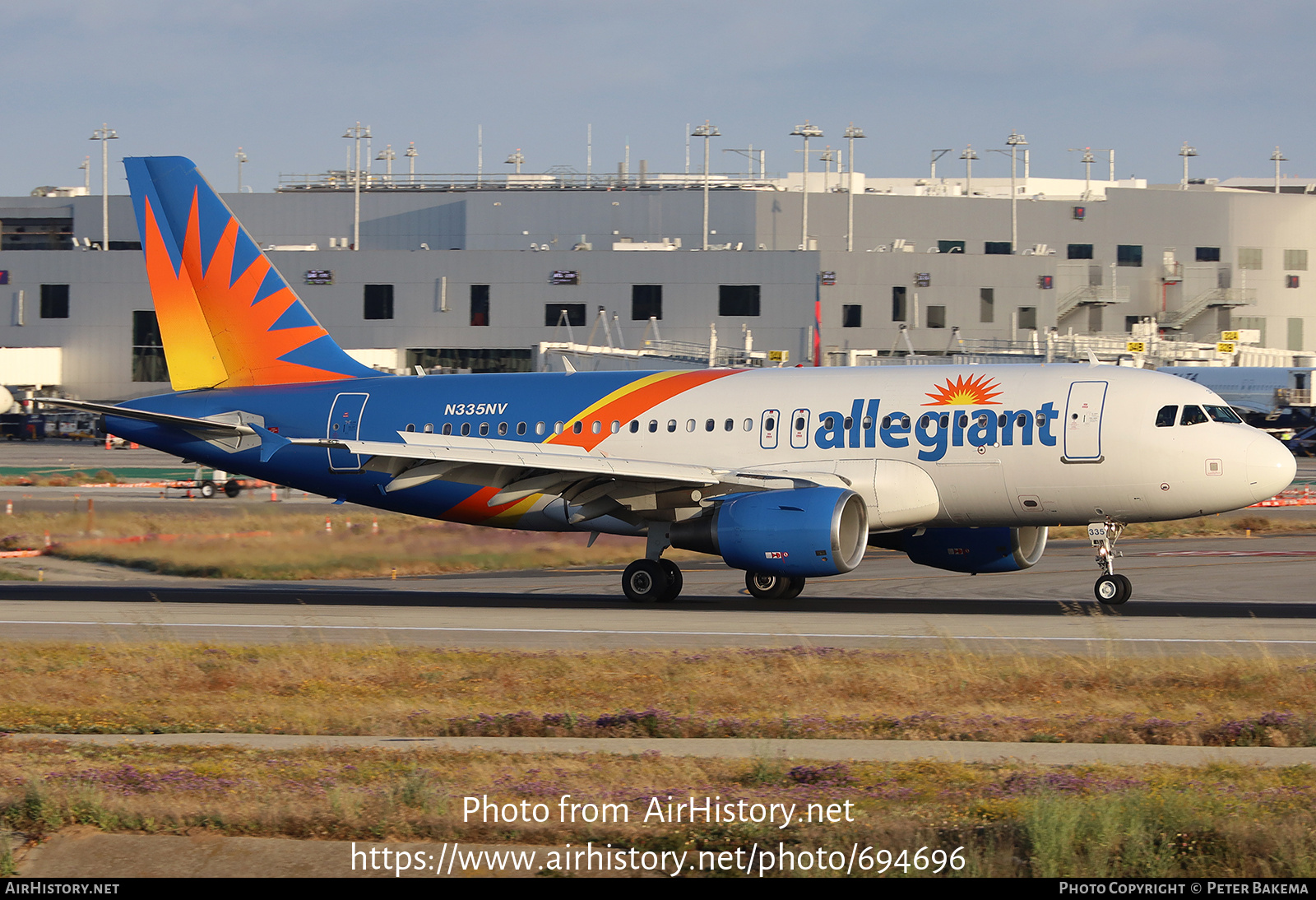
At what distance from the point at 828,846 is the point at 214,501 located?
48785 millimetres

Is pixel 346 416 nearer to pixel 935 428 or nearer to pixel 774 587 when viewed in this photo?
pixel 774 587

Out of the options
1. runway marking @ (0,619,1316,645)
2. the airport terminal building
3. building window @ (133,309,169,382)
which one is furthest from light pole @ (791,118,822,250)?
runway marking @ (0,619,1316,645)

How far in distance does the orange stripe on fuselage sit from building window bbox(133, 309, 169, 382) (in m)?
73.9

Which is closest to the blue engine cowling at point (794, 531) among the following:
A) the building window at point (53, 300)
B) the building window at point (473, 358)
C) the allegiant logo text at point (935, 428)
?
the allegiant logo text at point (935, 428)

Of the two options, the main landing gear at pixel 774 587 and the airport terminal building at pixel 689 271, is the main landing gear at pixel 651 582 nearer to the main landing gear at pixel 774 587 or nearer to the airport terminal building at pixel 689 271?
the main landing gear at pixel 774 587

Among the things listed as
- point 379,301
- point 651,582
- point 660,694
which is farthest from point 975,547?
point 379,301

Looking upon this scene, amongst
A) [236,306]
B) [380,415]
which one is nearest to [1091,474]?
[380,415]

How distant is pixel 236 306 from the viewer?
3183 cm

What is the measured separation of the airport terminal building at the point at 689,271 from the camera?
313 feet

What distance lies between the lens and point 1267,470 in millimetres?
24766

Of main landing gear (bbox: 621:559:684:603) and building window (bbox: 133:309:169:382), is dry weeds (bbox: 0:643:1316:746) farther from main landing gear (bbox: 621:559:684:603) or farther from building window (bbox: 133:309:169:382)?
building window (bbox: 133:309:169:382)

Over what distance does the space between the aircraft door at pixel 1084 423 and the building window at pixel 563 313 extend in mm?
70839

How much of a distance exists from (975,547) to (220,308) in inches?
662

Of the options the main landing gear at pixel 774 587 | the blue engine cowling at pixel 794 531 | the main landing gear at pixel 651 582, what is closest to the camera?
the blue engine cowling at pixel 794 531
